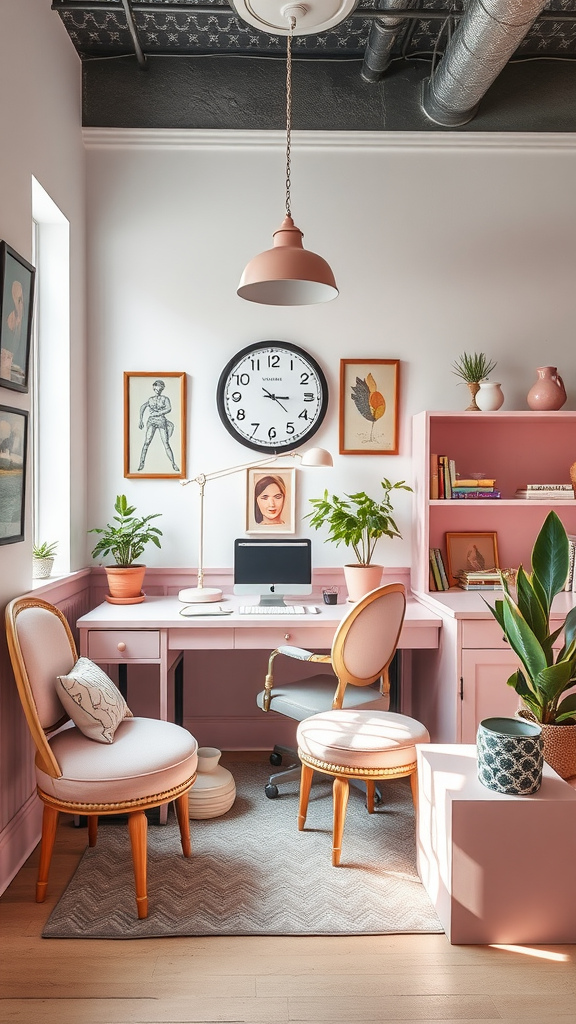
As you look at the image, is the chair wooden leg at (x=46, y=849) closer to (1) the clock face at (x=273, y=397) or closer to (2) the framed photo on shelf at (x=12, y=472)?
(2) the framed photo on shelf at (x=12, y=472)

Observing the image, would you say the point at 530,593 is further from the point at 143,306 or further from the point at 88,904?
the point at 143,306

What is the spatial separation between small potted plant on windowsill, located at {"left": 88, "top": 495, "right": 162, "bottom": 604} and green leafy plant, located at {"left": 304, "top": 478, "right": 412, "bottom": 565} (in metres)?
Answer: 0.79

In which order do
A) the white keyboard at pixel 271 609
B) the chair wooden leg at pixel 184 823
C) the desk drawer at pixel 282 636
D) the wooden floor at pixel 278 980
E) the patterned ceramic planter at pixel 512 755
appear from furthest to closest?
the white keyboard at pixel 271 609
the desk drawer at pixel 282 636
the chair wooden leg at pixel 184 823
the patterned ceramic planter at pixel 512 755
the wooden floor at pixel 278 980

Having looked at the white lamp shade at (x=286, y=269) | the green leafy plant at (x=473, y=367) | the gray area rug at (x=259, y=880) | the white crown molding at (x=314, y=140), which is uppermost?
the white crown molding at (x=314, y=140)

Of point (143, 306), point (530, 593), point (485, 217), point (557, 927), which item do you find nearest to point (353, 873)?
point (557, 927)

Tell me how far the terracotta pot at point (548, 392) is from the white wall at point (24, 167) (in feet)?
7.15

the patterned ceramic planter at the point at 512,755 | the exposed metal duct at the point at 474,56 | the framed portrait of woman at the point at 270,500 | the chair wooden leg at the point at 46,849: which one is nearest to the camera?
the patterned ceramic planter at the point at 512,755

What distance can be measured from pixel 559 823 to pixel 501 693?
3.02ft

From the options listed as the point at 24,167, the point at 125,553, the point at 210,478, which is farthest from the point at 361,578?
the point at 24,167

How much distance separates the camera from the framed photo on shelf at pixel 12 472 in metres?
2.40

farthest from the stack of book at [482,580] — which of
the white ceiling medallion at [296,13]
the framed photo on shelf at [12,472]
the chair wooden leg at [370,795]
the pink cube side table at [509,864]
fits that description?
the white ceiling medallion at [296,13]

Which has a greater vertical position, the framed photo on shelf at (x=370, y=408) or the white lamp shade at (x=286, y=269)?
the white lamp shade at (x=286, y=269)

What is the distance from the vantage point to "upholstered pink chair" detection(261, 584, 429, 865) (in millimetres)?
2396

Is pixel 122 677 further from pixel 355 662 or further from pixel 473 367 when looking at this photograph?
pixel 473 367
